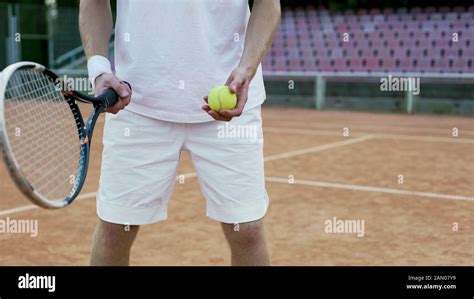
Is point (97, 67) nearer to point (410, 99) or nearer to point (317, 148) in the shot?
point (317, 148)

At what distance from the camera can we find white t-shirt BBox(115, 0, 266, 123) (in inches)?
86.9

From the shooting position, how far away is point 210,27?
2229 millimetres

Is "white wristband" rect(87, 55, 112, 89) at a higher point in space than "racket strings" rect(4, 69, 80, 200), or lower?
higher

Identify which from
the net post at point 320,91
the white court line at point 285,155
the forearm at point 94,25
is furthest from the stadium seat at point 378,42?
the forearm at point 94,25

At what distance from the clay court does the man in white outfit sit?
1300 mm

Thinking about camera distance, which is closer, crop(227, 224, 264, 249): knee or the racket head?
the racket head

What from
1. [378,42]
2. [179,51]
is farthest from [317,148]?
[378,42]

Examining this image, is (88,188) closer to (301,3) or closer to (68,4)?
(301,3)

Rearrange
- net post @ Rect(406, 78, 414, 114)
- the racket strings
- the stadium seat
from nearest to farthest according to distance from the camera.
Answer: the racket strings
net post @ Rect(406, 78, 414, 114)
the stadium seat

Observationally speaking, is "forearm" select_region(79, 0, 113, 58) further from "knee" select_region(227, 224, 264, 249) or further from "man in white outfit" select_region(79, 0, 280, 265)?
"knee" select_region(227, 224, 264, 249)

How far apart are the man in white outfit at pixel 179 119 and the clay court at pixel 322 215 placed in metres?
1.30

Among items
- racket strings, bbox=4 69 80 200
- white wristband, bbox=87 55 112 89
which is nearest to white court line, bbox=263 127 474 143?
racket strings, bbox=4 69 80 200

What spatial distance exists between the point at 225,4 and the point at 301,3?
17.0 meters

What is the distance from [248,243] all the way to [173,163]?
0.38 metres
